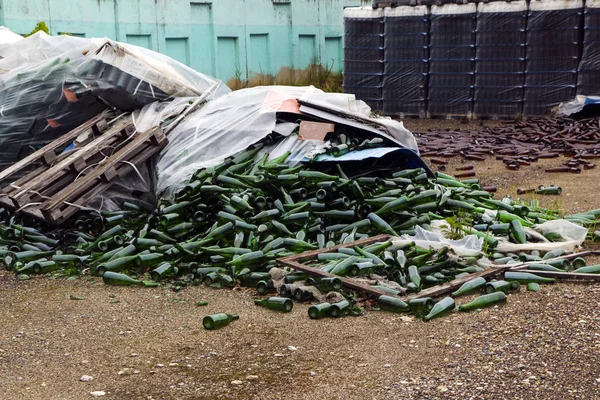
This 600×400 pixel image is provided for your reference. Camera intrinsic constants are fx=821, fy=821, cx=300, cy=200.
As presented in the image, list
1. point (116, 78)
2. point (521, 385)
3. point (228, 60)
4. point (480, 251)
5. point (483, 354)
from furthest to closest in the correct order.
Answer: point (228, 60) → point (116, 78) → point (480, 251) → point (483, 354) → point (521, 385)

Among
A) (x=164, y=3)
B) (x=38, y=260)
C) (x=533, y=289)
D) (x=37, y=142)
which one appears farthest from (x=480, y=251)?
(x=164, y=3)

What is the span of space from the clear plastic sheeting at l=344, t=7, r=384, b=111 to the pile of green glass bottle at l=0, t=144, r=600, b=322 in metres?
12.0

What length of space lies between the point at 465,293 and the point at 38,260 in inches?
165

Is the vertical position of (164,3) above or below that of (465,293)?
above

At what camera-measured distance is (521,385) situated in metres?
4.71

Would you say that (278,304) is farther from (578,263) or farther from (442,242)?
(578,263)

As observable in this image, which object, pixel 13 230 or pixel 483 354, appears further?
pixel 13 230

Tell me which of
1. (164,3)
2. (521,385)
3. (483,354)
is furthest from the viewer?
(164,3)

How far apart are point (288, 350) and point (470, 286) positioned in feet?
5.57

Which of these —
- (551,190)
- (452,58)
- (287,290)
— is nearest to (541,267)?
(287,290)

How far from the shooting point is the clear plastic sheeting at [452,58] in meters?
19.4

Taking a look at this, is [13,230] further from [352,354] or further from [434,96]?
[434,96]

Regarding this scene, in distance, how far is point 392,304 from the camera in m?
6.16

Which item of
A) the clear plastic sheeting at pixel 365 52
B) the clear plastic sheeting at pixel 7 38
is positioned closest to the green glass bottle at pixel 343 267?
the clear plastic sheeting at pixel 7 38
